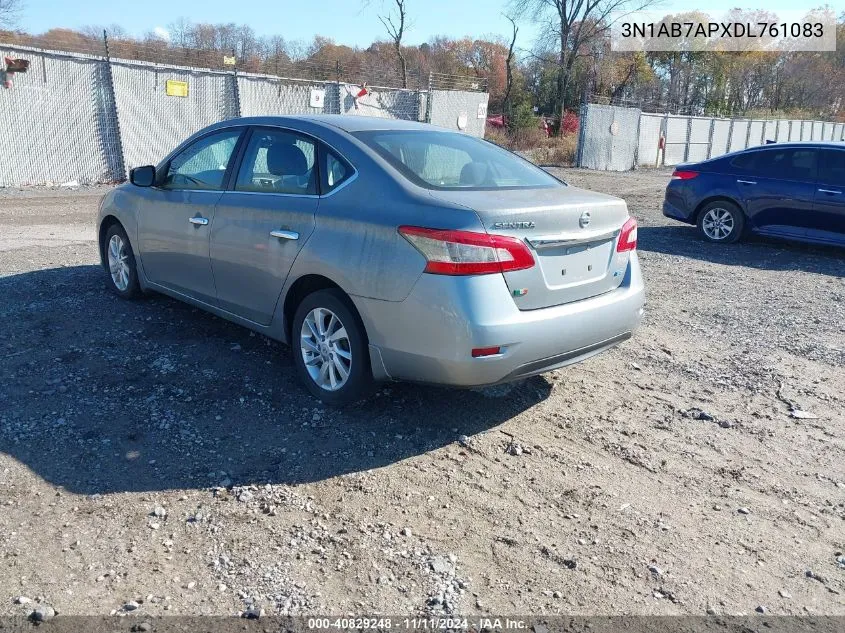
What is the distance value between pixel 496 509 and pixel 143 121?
49.3ft

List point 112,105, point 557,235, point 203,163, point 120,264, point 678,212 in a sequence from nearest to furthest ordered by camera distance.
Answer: point 557,235 < point 203,163 < point 120,264 < point 678,212 < point 112,105

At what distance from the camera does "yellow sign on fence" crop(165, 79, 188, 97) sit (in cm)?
1638

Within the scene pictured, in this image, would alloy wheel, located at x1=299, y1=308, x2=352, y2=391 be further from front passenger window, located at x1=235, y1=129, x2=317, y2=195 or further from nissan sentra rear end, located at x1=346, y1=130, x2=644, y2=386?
front passenger window, located at x1=235, y1=129, x2=317, y2=195

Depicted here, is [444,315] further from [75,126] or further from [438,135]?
[75,126]

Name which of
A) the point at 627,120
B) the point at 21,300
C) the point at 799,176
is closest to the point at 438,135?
the point at 21,300

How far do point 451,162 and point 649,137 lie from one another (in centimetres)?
2493

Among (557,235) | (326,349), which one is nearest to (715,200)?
(557,235)

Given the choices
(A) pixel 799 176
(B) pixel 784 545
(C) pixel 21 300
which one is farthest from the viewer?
(A) pixel 799 176

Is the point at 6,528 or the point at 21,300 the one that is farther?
the point at 21,300

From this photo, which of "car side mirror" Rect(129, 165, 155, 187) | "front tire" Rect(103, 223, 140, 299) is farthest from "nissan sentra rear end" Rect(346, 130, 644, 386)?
Answer: "front tire" Rect(103, 223, 140, 299)

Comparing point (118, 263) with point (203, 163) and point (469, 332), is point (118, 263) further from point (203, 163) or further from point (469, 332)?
point (469, 332)

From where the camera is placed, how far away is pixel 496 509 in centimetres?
354

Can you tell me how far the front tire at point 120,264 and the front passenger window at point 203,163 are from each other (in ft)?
2.95

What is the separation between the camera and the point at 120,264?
6488 millimetres
